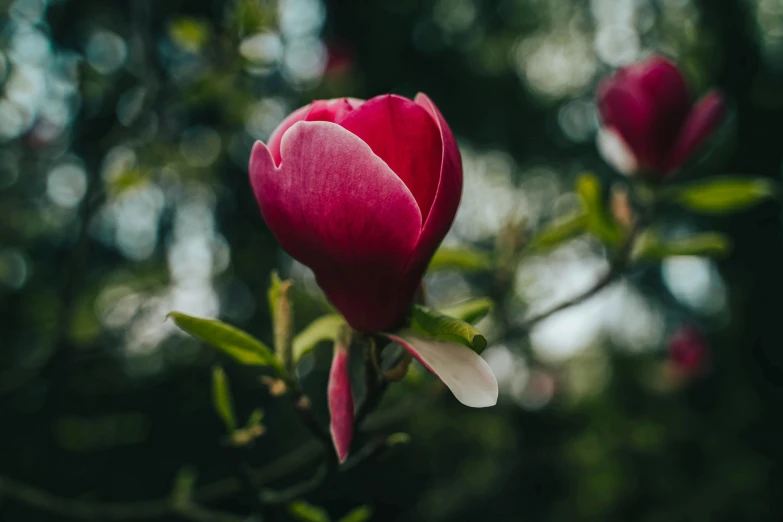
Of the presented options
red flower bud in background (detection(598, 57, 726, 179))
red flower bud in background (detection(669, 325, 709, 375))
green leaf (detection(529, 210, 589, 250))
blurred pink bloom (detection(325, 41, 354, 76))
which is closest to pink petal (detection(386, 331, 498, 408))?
green leaf (detection(529, 210, 589, 250))

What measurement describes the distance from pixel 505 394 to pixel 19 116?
3.20 meters

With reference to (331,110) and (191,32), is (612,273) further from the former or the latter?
(191,32)

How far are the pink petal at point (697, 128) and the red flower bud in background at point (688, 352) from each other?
3.16m

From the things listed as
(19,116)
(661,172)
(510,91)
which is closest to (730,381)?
(510,91)

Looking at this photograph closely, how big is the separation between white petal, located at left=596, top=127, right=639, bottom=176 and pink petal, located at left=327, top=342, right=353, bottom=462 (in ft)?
2.31

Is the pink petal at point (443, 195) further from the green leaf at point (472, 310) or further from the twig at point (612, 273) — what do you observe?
the twig at point (612, 273)

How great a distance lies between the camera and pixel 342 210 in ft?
1.52

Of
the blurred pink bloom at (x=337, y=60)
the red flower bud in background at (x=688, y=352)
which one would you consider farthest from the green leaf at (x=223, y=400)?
the red flower bud in background at (x=688, y=352)

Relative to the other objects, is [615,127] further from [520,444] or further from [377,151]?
[520,444]

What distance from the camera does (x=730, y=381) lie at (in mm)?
4508

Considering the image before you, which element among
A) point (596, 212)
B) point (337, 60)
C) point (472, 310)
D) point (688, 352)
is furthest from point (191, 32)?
point (688, 352)

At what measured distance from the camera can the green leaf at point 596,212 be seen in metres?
0.90

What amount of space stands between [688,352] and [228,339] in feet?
12.5

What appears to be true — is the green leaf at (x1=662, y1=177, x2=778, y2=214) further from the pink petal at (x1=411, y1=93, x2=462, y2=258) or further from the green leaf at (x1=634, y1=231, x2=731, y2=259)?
the pink petal at (x1=411, y1=93, x2=462, y2=258)
